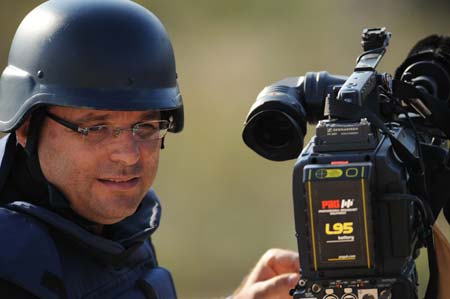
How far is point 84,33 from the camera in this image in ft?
13.5

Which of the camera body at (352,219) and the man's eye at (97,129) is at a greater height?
the man's eye at (97,129)

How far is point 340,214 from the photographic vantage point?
11.7 ft

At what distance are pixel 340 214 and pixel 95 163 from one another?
830mm

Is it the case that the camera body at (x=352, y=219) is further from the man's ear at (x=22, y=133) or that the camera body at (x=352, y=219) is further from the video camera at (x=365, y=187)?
the man's ear at (x=22, y=133)

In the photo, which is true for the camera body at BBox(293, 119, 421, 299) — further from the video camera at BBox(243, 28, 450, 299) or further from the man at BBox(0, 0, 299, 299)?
the man at BBox(0, 0, 299, 299)

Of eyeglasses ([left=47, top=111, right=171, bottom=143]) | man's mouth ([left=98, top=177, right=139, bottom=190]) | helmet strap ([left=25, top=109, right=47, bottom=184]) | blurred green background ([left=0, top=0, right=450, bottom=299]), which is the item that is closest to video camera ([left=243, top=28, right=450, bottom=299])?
eyeglasses ([left=47, top=111, right=171, bottom=143])

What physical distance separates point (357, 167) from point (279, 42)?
10475 millimetres

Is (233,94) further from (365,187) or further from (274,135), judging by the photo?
(365,187)

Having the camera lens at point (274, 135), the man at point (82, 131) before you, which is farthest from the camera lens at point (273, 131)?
Result: the man at point (82, 131)

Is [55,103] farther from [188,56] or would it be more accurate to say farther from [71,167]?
[188,56]

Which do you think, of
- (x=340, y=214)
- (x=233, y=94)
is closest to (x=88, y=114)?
(x=340, y=214)

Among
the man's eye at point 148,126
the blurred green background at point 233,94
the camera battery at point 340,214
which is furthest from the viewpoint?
the blurred green background at point 233,94

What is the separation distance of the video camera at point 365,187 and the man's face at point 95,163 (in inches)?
15.3

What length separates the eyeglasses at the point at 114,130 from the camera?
4039 millimetres
